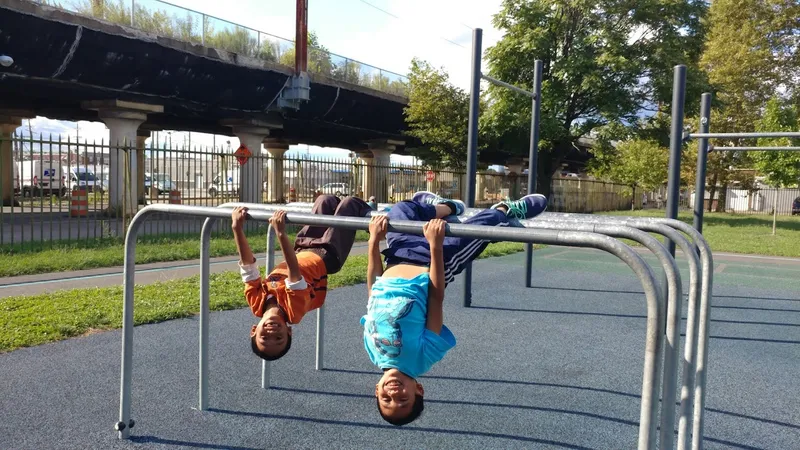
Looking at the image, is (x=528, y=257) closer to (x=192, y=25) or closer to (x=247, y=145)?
(x=192, y=25)

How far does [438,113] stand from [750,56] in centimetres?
1464

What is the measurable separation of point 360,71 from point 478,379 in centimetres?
1527

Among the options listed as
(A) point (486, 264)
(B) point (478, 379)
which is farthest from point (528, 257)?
(B) point (478, 379)

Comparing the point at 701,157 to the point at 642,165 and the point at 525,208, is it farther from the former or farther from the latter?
the point at 642,165

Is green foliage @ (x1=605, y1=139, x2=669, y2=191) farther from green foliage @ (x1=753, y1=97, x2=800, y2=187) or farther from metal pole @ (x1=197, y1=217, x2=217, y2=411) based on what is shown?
A: metal pole @ (x1=197, y1=217, x2=217, y2=411)

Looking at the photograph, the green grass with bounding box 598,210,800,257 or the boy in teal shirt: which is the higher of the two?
the boy in teal shirt

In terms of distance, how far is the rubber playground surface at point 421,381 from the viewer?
10.4ft

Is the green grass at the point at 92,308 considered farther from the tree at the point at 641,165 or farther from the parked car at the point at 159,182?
the tree at the point at 641,165

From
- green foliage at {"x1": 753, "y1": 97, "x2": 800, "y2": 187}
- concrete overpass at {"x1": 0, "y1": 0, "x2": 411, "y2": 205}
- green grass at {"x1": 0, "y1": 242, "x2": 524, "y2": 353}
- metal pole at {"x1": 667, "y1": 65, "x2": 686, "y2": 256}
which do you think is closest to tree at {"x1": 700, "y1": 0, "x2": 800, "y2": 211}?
green foliage at {"x1": 753, "y1": 97, "x2": 800, "y2": 187}

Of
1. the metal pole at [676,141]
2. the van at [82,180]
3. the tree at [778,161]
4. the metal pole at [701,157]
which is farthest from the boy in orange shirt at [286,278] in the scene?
the tree at [778,161]

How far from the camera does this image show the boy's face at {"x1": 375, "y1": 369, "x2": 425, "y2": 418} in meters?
2.47

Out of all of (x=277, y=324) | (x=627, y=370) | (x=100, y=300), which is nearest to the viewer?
(x=277, y=324)

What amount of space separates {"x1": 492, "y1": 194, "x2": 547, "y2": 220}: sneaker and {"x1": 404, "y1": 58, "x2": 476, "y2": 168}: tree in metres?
16.5

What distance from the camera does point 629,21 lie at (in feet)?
64.8
